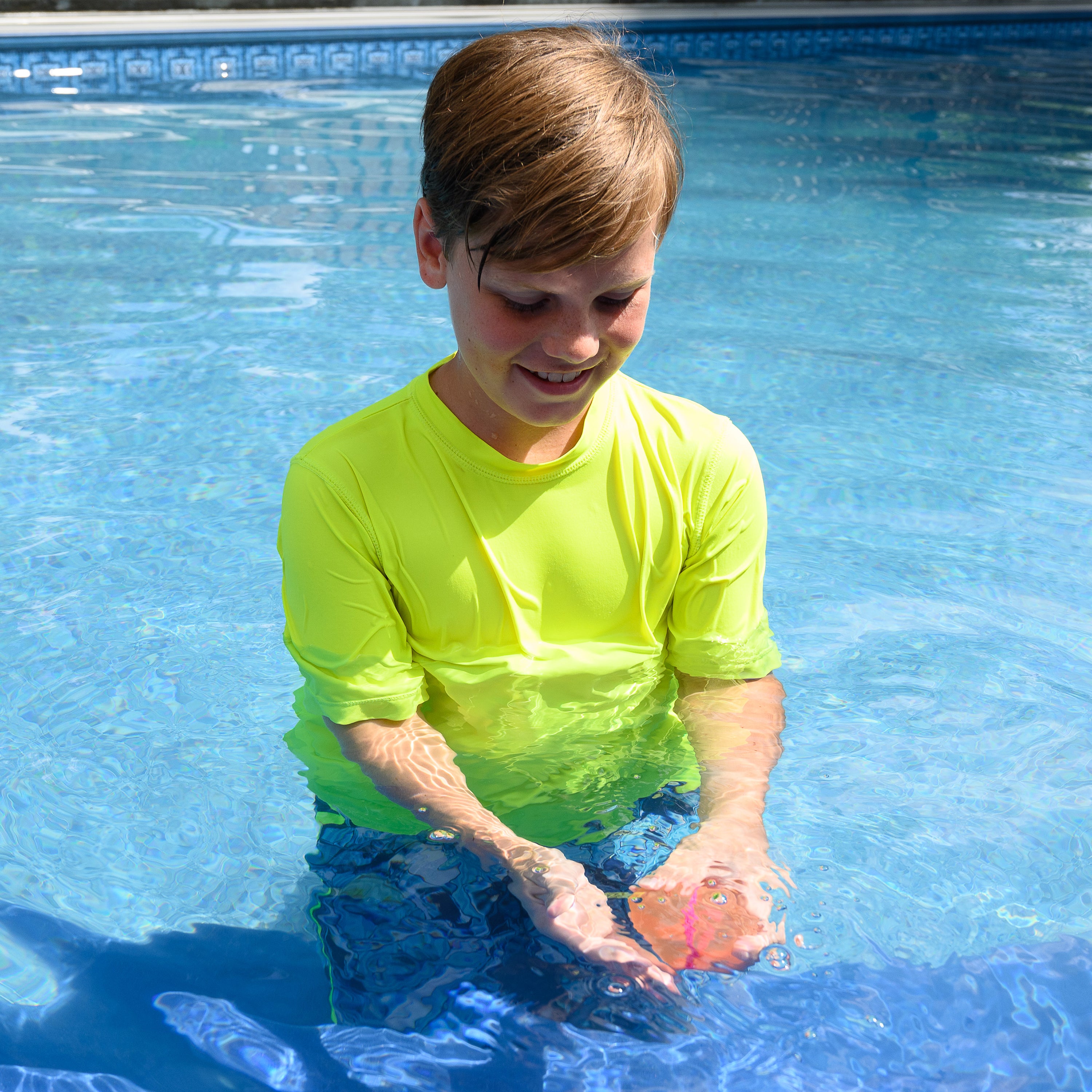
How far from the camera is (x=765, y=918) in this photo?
1787 mm

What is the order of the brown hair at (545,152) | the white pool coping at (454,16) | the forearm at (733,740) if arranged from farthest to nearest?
the white pool coping at (454,16), the forearm at (733,740), the brown hair at (545,152)

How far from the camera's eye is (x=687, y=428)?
76.0 inches

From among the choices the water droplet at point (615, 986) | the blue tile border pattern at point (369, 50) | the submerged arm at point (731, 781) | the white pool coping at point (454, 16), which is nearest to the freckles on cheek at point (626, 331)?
the submerged arm at point (731, 781)

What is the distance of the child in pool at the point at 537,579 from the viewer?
1.53 metres

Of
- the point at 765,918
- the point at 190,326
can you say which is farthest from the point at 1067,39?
the point at 765,918

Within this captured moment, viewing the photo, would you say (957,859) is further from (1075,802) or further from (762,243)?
(762,243)

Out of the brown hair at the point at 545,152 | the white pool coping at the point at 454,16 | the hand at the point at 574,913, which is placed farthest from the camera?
the white pool coping at the point at 454,16

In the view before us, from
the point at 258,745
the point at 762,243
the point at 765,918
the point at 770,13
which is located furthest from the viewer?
the point at 770,13

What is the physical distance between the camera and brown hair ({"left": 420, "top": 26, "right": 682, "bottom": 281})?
1.47 metres

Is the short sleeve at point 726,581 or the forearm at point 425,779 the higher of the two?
the short sleeve at point 726,581

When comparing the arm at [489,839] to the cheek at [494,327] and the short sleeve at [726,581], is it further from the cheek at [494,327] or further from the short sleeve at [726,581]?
the cheek at [494,327]

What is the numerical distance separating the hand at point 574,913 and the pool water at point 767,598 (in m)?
0.18

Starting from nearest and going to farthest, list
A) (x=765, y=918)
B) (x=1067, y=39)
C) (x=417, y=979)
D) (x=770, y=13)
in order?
(x=765, y=918) < (x=417, y=979) < (x=770, y=13) < (x=1067, y=39)

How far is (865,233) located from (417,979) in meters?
5.79
